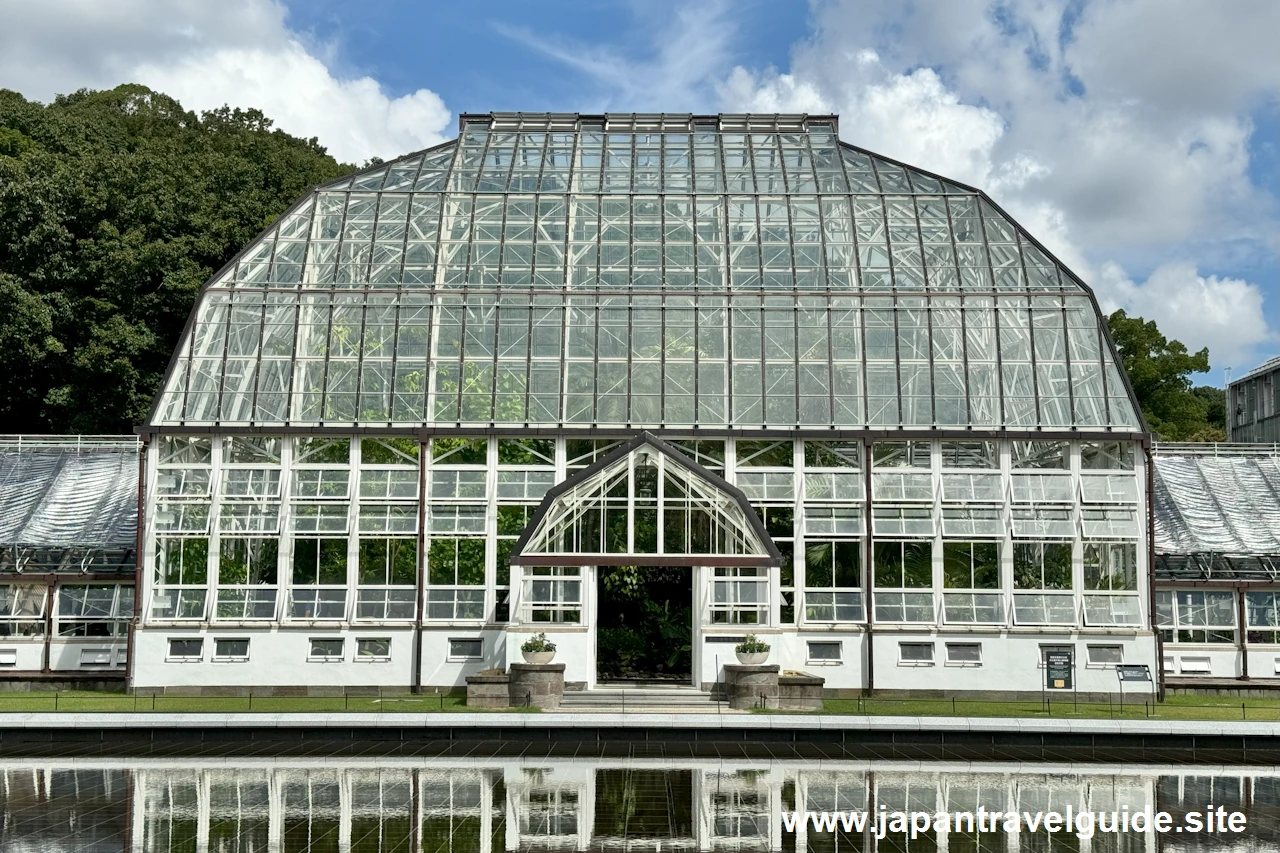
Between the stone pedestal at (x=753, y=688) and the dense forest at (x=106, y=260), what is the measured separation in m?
40.5

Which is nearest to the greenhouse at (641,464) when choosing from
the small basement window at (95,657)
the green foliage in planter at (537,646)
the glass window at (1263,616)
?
the green foliage in planter at (537,646)

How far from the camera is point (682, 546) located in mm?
38906

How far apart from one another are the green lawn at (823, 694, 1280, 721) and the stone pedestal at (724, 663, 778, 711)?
1.64 meters

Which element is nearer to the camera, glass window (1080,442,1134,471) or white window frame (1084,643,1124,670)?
white window frame (1084,643,1124,670)

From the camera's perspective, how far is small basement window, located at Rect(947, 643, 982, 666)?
39.8 m

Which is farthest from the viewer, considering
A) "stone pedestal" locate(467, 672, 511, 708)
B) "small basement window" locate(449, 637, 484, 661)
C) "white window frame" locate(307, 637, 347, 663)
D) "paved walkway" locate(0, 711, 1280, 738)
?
"small basement window" locate(449, 637, 484, 661)

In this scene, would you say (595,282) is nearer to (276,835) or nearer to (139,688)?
(139,688)

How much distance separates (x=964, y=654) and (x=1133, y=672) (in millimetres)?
5185

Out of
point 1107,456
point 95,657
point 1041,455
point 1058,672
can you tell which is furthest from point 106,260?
point 1058,672

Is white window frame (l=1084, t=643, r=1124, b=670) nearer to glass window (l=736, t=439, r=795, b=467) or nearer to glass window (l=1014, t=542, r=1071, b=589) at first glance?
glass window (l=1014, t=542, r=1071, b=589)

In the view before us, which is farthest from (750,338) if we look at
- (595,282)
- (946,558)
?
(946,558)

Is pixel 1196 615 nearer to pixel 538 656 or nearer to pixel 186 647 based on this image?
pixel 538 656

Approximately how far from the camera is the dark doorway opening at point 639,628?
142 feet

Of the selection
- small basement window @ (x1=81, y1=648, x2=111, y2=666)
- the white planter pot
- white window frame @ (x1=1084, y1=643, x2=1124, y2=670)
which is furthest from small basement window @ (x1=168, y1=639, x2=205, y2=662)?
white window frame @ (x1=1084, y1=643, x2=1124, y2=670)
